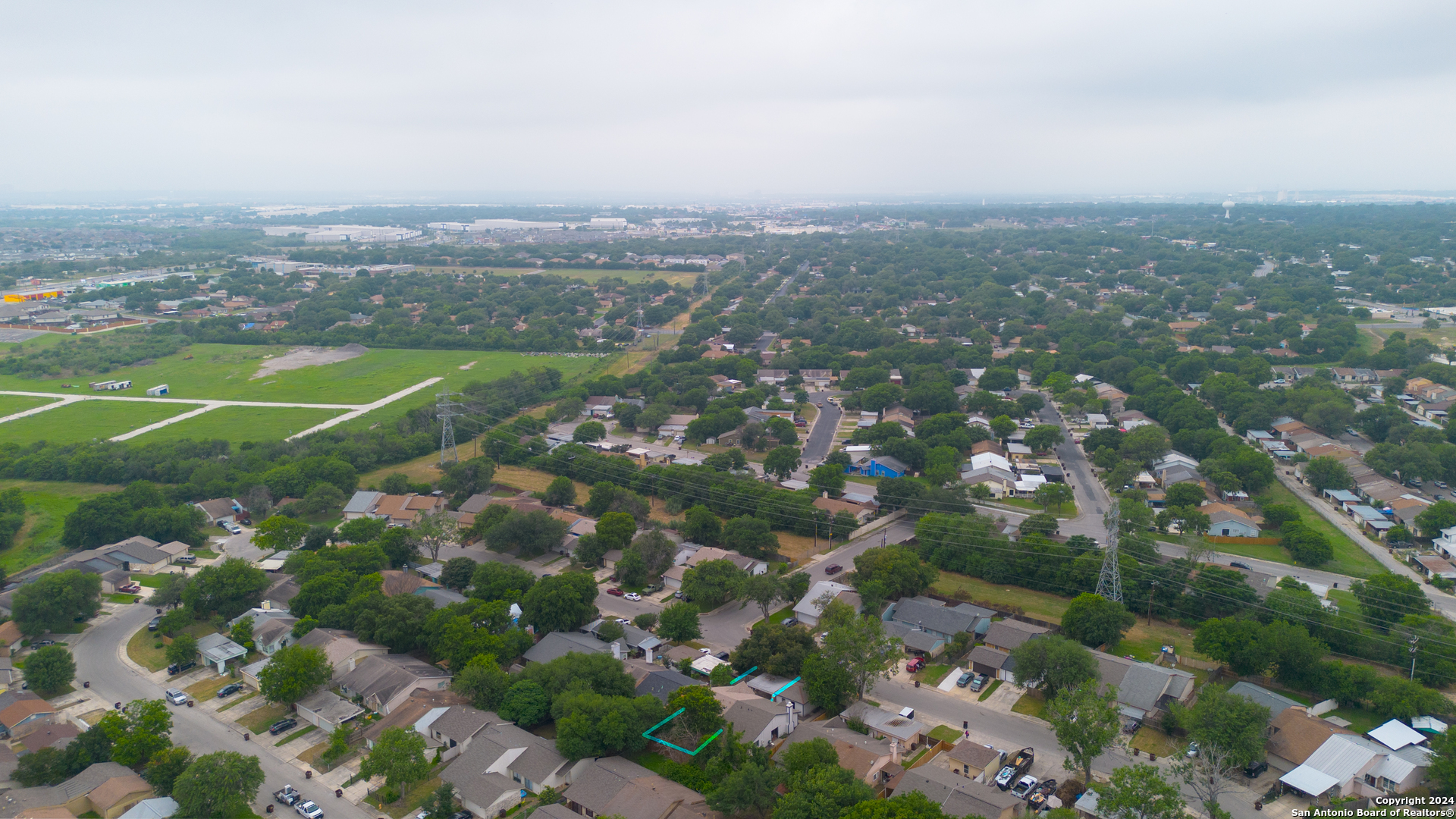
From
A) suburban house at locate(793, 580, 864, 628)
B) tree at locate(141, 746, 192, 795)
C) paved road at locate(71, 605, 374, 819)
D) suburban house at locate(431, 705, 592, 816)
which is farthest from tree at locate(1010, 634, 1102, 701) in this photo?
tree at locate(141, 746, 192, 795)

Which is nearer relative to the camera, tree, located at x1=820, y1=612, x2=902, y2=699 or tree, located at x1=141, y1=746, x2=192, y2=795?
tree, located at x1=141, y1=746, x2=192, y2=795

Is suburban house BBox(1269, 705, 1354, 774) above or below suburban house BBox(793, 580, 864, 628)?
above

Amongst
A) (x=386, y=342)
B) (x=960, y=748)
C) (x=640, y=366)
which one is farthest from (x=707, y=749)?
(x=386, y=342)

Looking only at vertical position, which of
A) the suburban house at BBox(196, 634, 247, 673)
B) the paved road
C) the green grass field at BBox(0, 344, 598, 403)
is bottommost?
the paved road

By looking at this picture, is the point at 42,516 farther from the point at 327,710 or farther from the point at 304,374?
the point at 304,374

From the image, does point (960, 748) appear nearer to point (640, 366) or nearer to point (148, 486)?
point (148, 486)

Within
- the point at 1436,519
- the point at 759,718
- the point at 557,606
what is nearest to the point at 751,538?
the point at 557,606

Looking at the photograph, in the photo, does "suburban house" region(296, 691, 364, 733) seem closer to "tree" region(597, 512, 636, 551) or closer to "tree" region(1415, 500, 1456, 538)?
"tree" region(597, 512, 636, 551)
